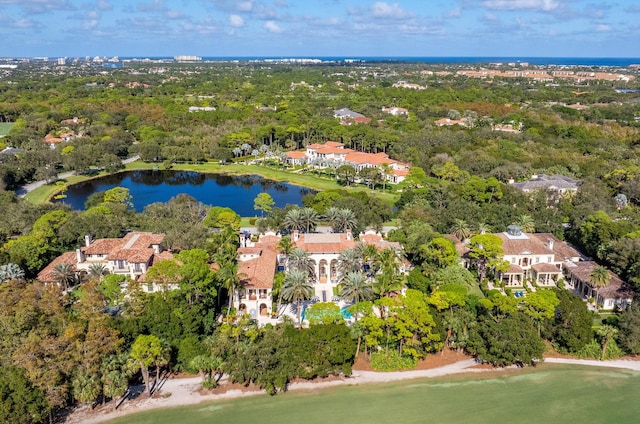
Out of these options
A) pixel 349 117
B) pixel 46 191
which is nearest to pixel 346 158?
pixel 349 117

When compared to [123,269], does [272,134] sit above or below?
above

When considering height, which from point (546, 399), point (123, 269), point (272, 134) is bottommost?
point (546, 399)

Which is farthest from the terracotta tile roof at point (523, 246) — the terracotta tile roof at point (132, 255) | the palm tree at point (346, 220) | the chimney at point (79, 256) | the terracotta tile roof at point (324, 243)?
the chimney at point (79, 256)

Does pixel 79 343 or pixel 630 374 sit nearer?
pixel 79 343

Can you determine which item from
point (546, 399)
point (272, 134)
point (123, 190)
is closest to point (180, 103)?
point (272, 134)

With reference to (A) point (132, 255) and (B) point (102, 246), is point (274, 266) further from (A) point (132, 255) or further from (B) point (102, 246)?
A: (B) point (102, 246)

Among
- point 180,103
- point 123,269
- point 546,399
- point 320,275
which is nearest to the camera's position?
point 546,399

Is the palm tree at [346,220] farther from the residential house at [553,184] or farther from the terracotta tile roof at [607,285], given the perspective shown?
the residential house at [553,184]

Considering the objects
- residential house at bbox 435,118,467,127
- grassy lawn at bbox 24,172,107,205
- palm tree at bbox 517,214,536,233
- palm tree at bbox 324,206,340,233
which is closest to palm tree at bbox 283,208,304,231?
palm tree at bbox 324,206,340,233

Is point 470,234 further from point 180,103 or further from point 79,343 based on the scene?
point 180,103
